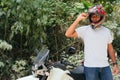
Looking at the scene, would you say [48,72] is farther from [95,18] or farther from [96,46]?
[95,18]

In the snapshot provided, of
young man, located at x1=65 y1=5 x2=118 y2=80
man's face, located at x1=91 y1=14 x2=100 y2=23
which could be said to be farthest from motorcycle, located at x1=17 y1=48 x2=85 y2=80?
man's face, located at x1=91 y1=14 x2=100 y2=23

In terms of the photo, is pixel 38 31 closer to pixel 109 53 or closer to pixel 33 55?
pixel 33 55

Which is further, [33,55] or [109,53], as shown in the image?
[33,55]

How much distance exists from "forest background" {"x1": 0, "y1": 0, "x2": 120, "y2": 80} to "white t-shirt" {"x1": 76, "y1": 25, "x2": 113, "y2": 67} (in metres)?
2.67

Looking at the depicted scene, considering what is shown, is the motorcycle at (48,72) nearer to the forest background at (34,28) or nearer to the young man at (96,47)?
the young man at (96,47)

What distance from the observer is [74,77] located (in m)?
4.08

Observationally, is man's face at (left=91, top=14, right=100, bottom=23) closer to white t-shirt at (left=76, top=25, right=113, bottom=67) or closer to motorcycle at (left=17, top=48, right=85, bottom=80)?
white t-shirt at (left=76, top=25, right=113, bottom=67)

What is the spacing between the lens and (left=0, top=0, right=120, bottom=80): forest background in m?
7.00

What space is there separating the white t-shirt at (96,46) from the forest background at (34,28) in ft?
8.76

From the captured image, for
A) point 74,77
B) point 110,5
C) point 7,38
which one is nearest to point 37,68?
point 74,77

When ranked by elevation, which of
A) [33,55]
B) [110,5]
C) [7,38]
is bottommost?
[33,55]

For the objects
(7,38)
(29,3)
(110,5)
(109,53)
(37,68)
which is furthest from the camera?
(110,5)

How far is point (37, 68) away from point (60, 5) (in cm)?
395

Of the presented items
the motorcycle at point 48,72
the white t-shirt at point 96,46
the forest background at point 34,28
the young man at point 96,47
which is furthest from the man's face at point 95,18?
the forest background at point 34,28
